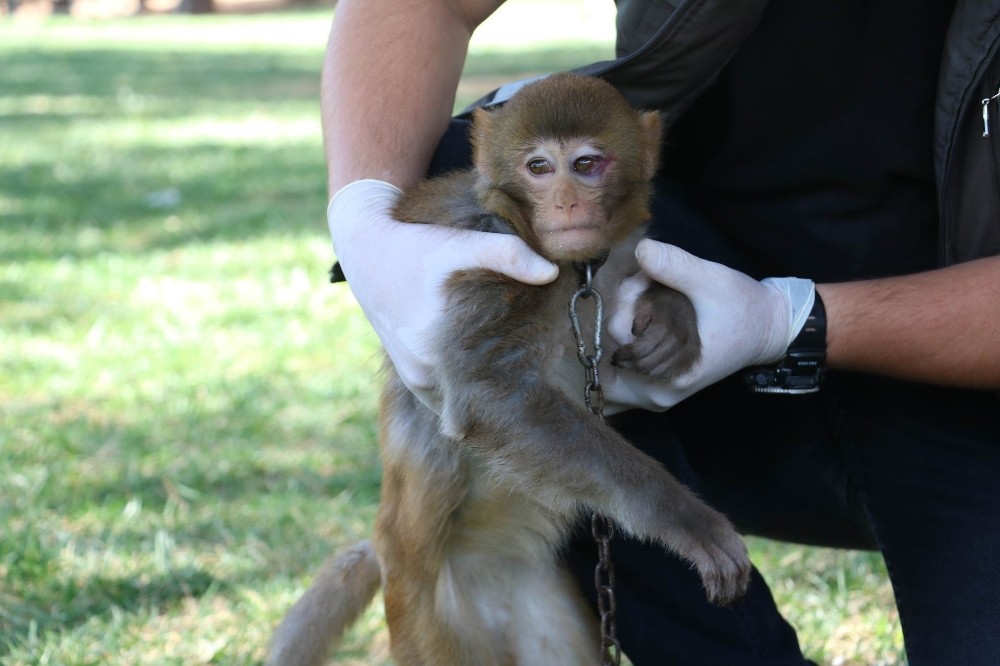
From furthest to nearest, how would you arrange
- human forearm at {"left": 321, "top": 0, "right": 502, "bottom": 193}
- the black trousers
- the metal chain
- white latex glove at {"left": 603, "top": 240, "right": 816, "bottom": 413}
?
human forearm at {"left": 321, "top": 0, "right": 502, "bottom": 193} → the black trousers → white latex glove at {"left": 603, "top": 240, "right": 816, "bottom": 413} → the metal chain

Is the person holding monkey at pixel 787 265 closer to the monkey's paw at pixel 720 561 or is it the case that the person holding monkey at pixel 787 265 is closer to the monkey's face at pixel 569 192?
the monkey's face at pixel 569 192

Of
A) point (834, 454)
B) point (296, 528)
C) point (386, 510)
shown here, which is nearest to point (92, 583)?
point (296, 528)

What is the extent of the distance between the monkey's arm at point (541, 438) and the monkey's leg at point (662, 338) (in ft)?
0.53

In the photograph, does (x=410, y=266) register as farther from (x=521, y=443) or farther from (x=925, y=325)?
(x=925, y=325)

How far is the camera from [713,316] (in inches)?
92.5

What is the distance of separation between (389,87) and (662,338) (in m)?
0.83

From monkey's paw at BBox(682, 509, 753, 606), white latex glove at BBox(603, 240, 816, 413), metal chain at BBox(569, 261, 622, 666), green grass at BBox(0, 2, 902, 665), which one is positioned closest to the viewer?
monkey's paw at BBox(682, 509, 753, 606)

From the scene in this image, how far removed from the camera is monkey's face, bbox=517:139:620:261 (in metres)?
2.20

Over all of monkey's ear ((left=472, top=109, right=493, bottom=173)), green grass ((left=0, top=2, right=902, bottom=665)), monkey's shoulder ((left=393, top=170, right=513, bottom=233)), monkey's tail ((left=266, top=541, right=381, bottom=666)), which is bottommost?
green grass ((left=0, top=2, right=902, bottom=665))

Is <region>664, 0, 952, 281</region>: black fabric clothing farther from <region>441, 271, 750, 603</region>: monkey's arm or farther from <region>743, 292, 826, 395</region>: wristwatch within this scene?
<region>441, 271, 750, 603</region>: monkey's arm

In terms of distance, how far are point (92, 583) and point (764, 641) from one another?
1.56m

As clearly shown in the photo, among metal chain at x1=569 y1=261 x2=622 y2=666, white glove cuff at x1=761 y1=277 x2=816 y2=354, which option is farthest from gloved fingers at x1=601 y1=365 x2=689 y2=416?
white glove cuff at x1=761 y1=277 x2=816 y2=354

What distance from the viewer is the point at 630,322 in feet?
7.91

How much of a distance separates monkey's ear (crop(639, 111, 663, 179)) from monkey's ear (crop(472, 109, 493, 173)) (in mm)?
280
